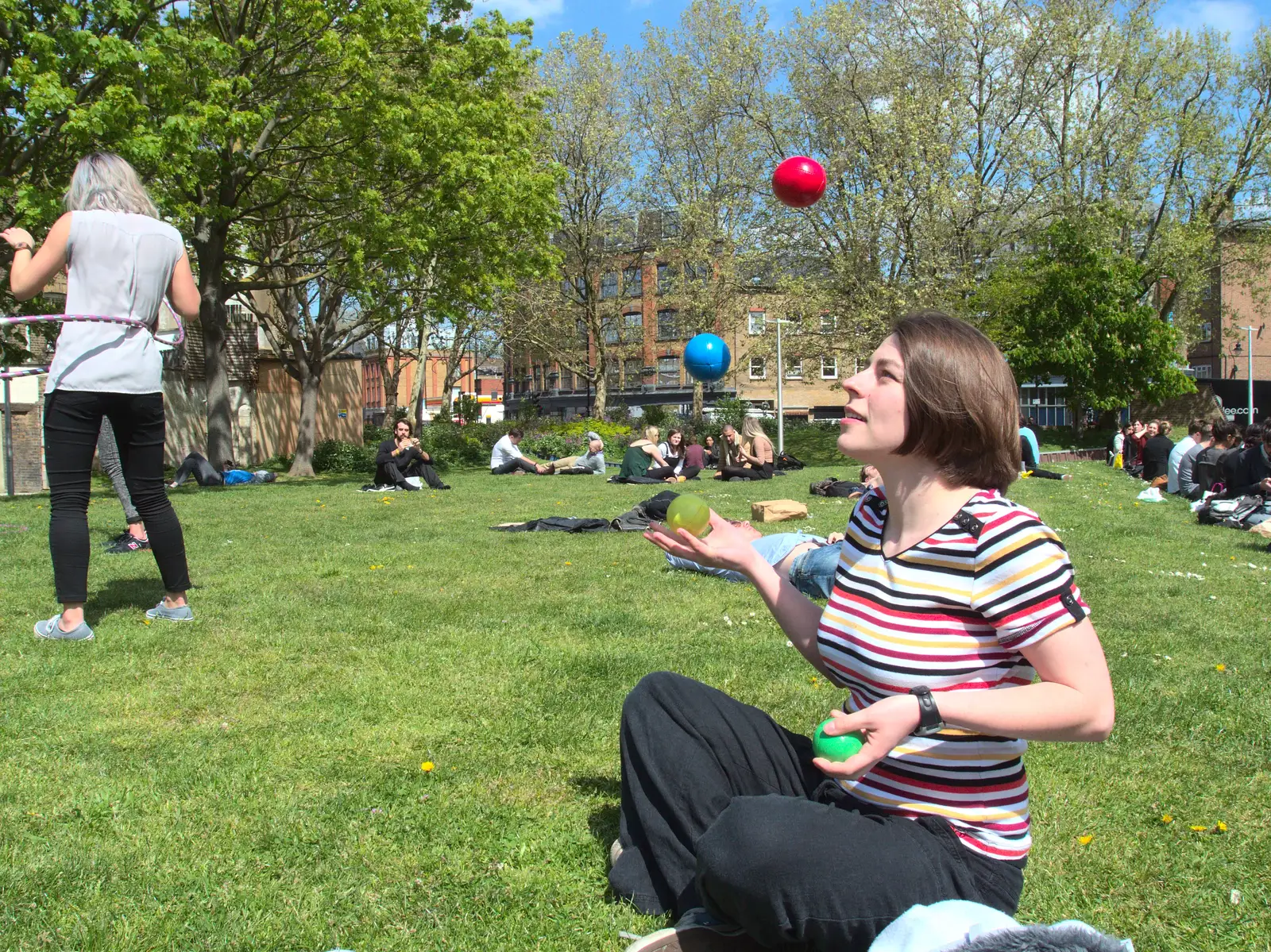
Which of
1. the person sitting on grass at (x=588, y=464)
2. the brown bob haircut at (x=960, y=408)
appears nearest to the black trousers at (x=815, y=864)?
the brown bob haircut at (x=960, y=408)

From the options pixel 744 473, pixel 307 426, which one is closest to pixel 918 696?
pixel 744 473

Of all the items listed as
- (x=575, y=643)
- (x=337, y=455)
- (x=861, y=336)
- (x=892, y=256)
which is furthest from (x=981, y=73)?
(x=575, y=643)

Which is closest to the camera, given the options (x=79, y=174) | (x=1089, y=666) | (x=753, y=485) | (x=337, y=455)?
(x=1089, y=666)

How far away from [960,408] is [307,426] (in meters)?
26.1

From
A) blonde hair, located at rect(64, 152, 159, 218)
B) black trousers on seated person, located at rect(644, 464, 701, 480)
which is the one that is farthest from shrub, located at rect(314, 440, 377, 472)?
blonde hair, located at rect(64, 152, 159, 218)

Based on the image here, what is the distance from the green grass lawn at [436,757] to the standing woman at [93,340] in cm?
57

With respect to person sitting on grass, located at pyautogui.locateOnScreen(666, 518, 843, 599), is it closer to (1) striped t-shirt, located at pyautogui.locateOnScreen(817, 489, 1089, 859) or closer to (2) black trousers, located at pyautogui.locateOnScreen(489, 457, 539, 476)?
(1) striped t-shirt, located at pyautogui.locateOnScreen(817, 489, 1089, 859)

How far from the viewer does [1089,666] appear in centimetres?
182

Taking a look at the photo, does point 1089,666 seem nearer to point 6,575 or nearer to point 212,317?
point 6,575

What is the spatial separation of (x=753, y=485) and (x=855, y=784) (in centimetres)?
1492

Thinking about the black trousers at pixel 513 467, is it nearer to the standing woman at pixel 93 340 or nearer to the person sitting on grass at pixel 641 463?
the person sitting on grass at pixel 641 463

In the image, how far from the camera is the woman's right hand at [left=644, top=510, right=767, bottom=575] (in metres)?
2.41

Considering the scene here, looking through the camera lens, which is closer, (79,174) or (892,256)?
(79,174)

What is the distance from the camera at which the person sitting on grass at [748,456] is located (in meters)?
19.0
